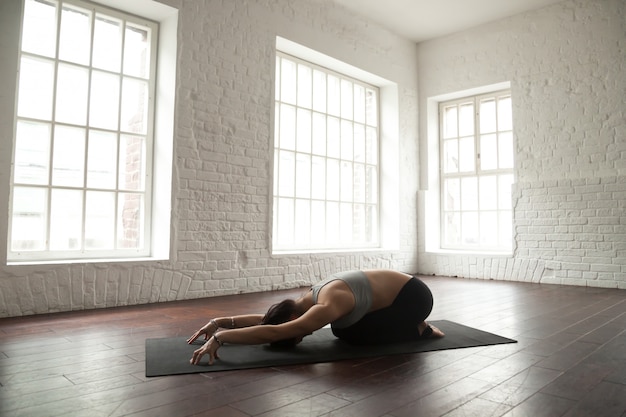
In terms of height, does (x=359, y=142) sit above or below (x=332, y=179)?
above

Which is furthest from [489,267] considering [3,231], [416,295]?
[3,231]

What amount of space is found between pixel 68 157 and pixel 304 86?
3449 millimetres

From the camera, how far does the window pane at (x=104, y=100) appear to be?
4465 millimetres

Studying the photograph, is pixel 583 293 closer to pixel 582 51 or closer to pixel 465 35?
pixel 582 51

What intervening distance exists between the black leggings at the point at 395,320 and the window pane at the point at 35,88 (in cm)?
338

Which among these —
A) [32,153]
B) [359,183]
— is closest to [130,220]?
[32,153]

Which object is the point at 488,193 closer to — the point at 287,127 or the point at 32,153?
the point at 287,127

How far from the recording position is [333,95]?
7.04 meters

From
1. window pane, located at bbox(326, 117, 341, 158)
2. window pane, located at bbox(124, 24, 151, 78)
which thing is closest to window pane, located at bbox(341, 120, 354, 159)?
window pane, located at bbox(326, 117, 341, 158)

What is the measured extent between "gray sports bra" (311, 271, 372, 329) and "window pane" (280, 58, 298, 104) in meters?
4.15

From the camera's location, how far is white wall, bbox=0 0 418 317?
12.4 feet

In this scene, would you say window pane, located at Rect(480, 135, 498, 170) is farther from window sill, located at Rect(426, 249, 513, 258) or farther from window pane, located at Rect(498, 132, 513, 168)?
window sill, located at Rect(426, 249, 513, 258)

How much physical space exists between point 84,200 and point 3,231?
79 cm

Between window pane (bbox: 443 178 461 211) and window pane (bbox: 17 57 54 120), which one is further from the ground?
window pane (bbox: 17 57 54 120)
